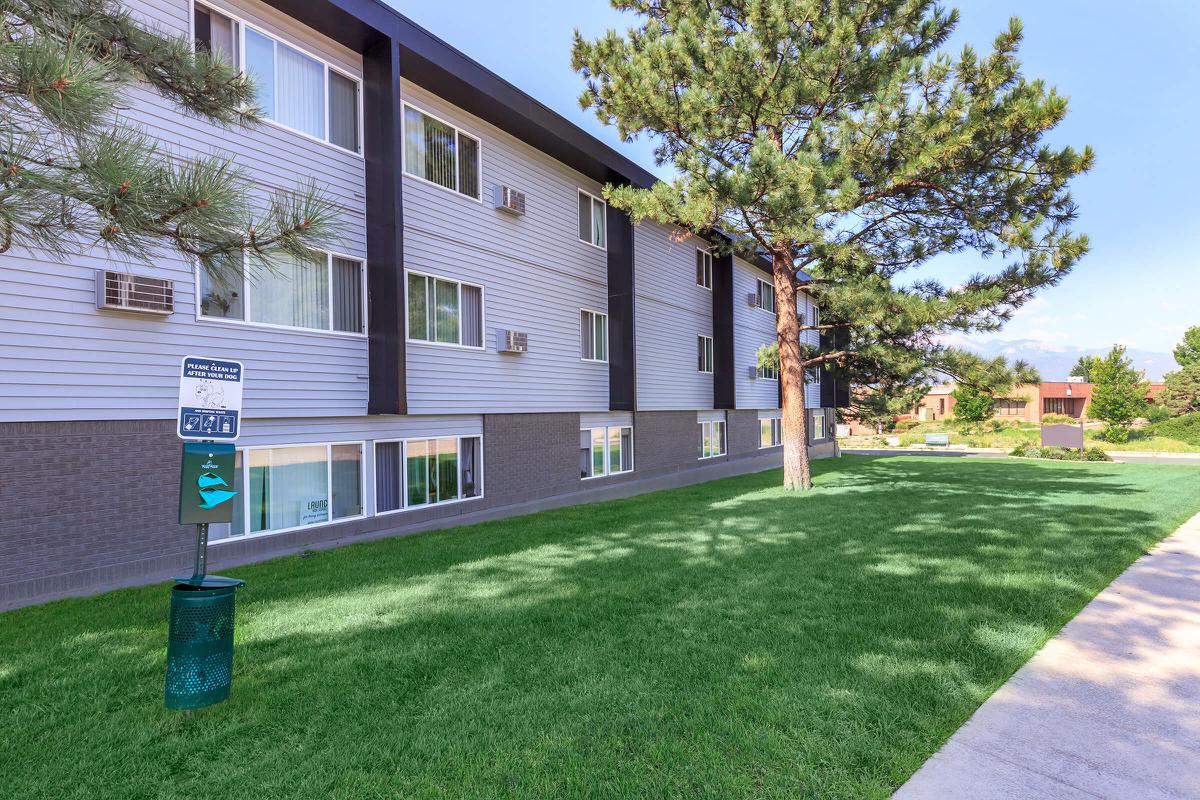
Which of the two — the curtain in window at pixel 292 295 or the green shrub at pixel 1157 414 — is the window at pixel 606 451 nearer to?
the curtain in window at pixel 292 295

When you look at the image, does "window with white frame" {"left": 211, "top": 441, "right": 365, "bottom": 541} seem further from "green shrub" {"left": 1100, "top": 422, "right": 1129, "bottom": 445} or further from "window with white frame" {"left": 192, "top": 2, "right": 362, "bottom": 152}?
"green shrub" {"left": 1100, "top": 422, "right": 1129, "bottom": 445}

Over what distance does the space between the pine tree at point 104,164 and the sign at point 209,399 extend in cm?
71

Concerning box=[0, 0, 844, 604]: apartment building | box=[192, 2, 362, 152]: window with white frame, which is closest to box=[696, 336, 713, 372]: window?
→ box=[0, 0, 844, 604]: apartment building

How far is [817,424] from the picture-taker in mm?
30812

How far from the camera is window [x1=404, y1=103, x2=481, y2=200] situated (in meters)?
10.5

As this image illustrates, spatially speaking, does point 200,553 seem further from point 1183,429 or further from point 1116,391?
point 1116,391

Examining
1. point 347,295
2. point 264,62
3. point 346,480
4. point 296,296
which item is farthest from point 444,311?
point 264,62

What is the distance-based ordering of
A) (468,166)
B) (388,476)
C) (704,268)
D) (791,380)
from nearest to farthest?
(388,476), (468,166), (791,380), (704,268)

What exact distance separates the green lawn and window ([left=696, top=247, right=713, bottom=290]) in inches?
510

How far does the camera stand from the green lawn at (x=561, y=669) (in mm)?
3088

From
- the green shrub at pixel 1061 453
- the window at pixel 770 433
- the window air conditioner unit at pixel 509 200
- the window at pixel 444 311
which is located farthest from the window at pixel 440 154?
the green shrub at pixel 1061 453

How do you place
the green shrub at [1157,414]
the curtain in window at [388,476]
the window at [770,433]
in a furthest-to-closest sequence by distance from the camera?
the green shrub at [1157,414] < the window at [770,433] < the curtain in window at [388,476]

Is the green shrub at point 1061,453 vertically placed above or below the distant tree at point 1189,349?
below

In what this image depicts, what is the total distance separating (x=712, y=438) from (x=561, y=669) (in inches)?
681
